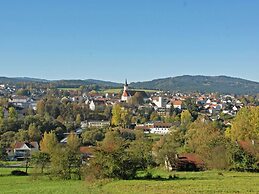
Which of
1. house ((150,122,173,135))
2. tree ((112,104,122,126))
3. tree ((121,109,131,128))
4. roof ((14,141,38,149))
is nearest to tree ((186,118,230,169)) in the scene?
roof ((14,141,38,149))

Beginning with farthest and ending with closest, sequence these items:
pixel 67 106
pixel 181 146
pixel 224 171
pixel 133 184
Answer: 1. pixel 67 106
2. pixel 181 146
3. pixel 224 171
4. pixel 133 184

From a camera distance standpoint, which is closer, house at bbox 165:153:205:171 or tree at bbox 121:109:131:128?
house at bbox 165:153:205:171

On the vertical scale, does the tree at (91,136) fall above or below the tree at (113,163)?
below

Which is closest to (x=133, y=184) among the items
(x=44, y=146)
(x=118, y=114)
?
(x=44, y=146)

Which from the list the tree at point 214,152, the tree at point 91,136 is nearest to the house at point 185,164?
the tree at point 214,152

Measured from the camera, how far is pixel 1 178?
39.1 m

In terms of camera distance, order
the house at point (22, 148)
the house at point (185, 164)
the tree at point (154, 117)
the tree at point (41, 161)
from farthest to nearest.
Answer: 1. the tree at point (154, 117)
2. the house at point (22, 148)
3. the house at point (185, 164)
4. the tree at point (41, 161)

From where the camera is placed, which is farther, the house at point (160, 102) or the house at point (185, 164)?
the house at point (160, 102)

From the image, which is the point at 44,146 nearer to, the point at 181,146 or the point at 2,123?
the point at 2,123

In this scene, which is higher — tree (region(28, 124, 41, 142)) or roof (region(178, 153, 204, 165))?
roof (region(178, 153, 204, 165))

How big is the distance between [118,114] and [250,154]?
183 ft

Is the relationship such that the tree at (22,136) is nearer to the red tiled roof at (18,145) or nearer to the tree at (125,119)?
the red tiled roof at (18,145)

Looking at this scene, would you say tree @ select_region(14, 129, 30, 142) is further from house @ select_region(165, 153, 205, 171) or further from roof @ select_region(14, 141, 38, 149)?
house @ select_region(165, 153, 205, 171)

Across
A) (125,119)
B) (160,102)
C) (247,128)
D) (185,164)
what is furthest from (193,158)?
(160,102)
